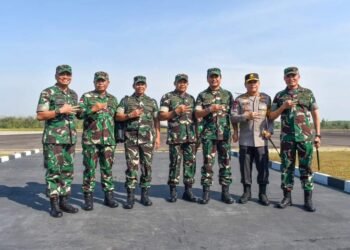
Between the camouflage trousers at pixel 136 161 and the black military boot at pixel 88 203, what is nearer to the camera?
the black military boot at pixel 88 203

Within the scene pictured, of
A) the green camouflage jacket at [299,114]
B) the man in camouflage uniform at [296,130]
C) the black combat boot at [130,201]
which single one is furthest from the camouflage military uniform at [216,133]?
the black combat boot at [130,201]

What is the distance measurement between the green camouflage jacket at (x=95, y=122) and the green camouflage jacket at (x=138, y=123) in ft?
0.80

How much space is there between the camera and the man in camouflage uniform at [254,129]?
200 inches

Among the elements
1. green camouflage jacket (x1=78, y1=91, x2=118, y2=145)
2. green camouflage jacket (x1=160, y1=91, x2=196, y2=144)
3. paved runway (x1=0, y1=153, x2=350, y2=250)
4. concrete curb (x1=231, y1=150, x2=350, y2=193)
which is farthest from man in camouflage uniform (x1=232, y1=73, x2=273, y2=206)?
concrete curb (x1=231, y1=150, x2=350, y2=193)

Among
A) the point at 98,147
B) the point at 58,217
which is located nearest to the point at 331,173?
the point at 98,147

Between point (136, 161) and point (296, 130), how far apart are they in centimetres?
228

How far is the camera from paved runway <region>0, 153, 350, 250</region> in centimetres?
338

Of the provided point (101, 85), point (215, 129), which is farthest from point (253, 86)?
point (101, 85)

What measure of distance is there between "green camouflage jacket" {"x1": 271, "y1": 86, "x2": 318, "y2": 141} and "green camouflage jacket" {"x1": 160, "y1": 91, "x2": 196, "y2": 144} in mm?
1324

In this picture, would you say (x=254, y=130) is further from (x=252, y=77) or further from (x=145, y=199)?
(x=145, y=199)

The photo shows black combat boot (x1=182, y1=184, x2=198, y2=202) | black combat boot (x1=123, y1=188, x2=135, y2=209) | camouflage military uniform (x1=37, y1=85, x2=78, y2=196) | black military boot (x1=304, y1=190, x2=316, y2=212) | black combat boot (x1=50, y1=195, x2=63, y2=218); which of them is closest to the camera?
black combat boot (x1=50, y1=195, x2=63, y2=218)

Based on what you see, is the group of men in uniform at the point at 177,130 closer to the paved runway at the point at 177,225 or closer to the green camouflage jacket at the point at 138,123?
the green camouflage jacket at the point at 138,123

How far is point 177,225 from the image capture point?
396 centimetres

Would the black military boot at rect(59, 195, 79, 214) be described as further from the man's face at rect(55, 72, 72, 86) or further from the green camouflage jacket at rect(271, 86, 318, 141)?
the green camouflage jacket at rect(271, 86, 318, 141)
